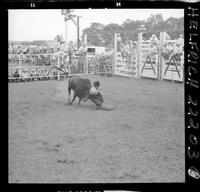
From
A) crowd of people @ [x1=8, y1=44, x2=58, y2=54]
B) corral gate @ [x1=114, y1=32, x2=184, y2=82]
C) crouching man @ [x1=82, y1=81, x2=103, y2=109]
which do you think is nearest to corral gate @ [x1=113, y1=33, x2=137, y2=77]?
corral gate @ [x1=114, y1=32, x2=184, y2=82]

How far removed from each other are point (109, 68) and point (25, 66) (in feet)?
2.18

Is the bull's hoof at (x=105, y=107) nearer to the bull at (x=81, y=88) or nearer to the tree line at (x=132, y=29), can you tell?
the bull at (x=81, y=88)

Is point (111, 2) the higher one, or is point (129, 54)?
point (111, 2)

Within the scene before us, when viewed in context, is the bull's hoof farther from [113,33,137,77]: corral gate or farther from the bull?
[113,33,137,77]: corral gate

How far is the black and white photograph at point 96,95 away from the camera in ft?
9.81

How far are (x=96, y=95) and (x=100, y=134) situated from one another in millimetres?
304

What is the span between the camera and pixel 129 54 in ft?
10.1

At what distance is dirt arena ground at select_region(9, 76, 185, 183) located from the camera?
298 centimetres

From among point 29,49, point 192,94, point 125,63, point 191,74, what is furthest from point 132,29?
point 29,49

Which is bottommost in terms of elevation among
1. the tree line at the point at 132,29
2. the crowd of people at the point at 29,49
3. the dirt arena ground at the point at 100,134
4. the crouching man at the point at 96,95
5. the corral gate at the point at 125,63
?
the dirt arena ground at the point at 100,134

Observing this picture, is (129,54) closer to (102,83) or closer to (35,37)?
(102,83)

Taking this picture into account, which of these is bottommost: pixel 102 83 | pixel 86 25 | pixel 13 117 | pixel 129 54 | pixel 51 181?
pixel 51 181

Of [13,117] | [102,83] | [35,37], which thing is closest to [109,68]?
[102,83]

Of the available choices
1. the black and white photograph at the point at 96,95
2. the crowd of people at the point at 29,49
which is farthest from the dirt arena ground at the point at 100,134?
the crowd of people at the point at 29,49
